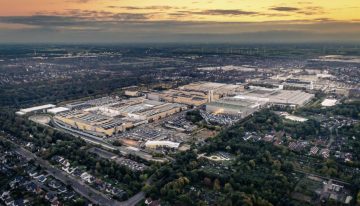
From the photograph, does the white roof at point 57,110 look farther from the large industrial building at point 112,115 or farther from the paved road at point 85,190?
the paved road at point 85,190

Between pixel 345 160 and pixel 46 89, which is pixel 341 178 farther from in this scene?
pixel 46 89

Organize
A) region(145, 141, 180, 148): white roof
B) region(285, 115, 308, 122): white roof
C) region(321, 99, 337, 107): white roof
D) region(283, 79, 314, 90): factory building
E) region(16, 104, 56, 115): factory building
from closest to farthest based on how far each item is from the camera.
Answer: region(145, 141, 180, 148): white roof → region(285, 115, 308, 122): white roof → region(16, 104, 56, 115): factory building → region(321, 99, 337, 107): white roof → region(283, 79, 314, 90): factory building

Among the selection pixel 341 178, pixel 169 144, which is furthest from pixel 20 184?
pixel 341 178

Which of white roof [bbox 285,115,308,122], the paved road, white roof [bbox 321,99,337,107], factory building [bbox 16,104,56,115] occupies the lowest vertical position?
the paved road

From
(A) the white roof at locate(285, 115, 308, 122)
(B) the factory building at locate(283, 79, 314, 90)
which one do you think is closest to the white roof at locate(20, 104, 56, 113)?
(A) the white roof at locate(285, 115, 308, 122)

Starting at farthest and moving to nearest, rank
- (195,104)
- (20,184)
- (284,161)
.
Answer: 1. (195,104)
2. (284,161)
3. (20,184)

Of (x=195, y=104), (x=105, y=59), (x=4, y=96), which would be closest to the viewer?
(x=195, y=104)

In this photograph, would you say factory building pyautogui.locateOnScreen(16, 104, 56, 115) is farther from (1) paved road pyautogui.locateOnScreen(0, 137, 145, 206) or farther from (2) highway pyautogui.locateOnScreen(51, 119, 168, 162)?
(1) paved road pyautogui.locateOnScreen(0, 137, 145, 206)

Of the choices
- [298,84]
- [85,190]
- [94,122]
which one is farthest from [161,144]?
[298,84]

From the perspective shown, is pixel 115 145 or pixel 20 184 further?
pixel 115 145

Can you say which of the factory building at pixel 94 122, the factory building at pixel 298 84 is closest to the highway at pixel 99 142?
the factory building at pixel 94 122

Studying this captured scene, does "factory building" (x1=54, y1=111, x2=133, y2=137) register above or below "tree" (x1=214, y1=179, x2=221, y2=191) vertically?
above
